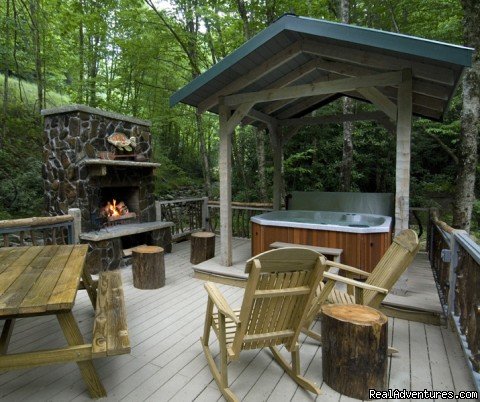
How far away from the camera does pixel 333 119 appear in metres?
6.13

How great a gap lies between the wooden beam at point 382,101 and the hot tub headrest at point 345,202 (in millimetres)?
2602

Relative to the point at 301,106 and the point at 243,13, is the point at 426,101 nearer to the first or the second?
the point at 301,106

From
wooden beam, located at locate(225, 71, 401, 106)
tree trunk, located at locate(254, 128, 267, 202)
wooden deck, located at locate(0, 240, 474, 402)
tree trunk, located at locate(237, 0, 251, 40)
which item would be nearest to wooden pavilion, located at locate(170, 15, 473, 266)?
wooden beam, located at locate(225, 71, 401, 106)

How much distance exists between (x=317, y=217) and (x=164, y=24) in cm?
673

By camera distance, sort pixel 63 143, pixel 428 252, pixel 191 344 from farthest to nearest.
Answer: pixel 428 252 < pixel 63 143 < pixel 191 344

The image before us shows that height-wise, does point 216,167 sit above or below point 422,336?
above

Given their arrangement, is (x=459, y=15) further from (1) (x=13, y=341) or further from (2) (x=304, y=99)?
(1) (x=13, y=341)

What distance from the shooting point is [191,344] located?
9.21 feet

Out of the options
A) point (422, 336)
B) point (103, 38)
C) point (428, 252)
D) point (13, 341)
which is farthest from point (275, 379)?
point (103, 38)

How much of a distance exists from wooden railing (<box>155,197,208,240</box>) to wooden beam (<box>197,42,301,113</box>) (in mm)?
2625

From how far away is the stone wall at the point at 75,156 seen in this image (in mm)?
4969

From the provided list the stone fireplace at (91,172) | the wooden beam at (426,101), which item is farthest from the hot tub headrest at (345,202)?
the stone fireplace at (91,172)

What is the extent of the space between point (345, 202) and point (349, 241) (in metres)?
2.24

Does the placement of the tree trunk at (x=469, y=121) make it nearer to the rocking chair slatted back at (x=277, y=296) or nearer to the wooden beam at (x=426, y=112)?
the wooden beam at (x=426, y=112)
